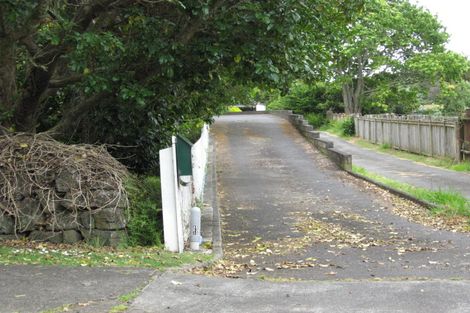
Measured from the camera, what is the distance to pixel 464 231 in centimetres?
977

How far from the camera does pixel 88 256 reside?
7.29 m

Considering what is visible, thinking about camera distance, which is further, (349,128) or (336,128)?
(336,128)

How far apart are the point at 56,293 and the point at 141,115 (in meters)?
7.03

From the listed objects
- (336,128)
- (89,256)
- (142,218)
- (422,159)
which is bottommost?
(422,159)

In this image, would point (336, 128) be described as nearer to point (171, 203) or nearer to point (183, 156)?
point (183, 156)

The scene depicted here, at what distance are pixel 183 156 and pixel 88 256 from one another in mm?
1911

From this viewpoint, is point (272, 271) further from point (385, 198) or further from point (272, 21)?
point (385, 198)

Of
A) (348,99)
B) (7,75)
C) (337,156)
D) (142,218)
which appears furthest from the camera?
(348,99)

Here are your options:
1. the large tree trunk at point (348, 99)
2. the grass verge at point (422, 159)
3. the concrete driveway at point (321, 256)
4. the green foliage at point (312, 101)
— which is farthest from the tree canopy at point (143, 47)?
the green foliage at point (312, 101)

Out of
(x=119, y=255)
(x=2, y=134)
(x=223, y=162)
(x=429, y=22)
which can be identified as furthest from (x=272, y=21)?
(x=429, y=22)

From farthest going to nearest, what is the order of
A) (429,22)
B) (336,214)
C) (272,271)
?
(429,22), (336,214), (272,271)

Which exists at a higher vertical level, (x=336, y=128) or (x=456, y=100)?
(x=456, y=100)

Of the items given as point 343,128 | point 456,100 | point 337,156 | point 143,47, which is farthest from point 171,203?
point 456,100

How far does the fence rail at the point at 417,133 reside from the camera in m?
21.9
